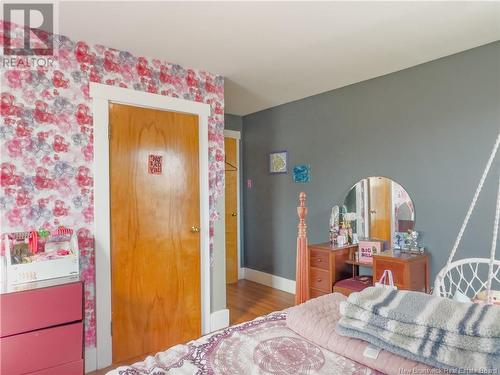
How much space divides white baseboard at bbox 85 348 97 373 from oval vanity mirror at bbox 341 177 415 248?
2.61 metres

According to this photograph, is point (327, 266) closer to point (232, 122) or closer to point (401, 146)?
point (401, 146)

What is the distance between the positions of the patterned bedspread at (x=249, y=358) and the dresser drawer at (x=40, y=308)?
1057 mm

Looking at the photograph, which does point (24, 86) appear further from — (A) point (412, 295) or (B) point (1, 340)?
(A) point (412, 295)

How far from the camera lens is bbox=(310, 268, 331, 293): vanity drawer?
10.8ft

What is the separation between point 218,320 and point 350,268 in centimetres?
141

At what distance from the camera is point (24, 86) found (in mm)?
2258

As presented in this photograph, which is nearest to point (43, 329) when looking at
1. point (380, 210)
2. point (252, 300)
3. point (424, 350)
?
point (424, 350)

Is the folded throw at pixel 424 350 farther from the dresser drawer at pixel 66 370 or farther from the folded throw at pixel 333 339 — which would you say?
the dresser drawer at pixel 66 370

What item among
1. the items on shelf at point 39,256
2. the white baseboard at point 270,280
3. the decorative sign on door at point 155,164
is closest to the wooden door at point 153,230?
the decorative sign on door at point 155,164

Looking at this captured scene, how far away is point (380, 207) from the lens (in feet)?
11.1

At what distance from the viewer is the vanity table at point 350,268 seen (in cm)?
277

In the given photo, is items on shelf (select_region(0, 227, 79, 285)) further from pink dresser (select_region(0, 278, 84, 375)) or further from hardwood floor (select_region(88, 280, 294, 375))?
hardwood floor (select_region(88, 280, 294, 375))

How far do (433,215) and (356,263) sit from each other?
821 mm

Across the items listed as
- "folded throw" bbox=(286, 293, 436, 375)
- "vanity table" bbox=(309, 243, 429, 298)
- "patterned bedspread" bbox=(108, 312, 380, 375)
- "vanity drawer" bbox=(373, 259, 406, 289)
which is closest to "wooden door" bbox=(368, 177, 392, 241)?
"vanity table" bbox=(309, 243, 429, 298)
